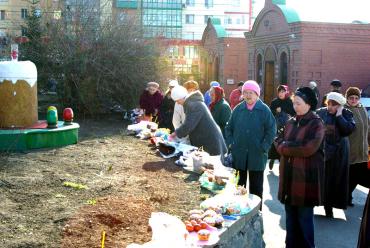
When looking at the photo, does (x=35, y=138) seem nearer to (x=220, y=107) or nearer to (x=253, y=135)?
(x=220, y=107)

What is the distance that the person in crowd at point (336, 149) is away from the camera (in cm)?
686

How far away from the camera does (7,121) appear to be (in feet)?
29.2

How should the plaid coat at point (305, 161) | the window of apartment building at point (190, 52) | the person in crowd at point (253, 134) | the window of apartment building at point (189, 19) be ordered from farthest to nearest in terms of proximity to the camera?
the window of apartment building at point (189, 19) < the window of apartment building at point (190, 52) < the person in crowd at point (253, 134) < the plaid coat at point (305, 161)

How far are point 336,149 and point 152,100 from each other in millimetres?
6313

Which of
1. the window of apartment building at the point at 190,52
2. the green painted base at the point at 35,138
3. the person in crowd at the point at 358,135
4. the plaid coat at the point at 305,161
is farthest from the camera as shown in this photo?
the window of apartment building at the point at 190,52

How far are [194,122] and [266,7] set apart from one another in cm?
2014

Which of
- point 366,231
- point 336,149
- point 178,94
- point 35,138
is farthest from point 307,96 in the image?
point 35,138

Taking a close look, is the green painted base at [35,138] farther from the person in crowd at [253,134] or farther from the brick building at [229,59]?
the brick building at [229,59]

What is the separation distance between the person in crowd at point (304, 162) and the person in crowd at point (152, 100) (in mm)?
7334

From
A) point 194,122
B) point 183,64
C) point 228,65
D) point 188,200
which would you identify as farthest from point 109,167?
point 183,64

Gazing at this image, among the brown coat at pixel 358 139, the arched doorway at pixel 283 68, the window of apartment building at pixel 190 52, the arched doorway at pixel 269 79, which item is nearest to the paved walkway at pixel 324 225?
the brown coat at pixel 358 139

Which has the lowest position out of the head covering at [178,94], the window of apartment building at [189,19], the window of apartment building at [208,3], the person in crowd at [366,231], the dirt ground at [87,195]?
the dirt ground at [87,195]

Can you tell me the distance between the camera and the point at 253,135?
614 centimetres

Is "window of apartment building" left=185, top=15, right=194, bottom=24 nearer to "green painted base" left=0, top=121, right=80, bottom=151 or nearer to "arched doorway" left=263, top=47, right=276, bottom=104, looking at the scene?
"arched doorway" left=263, top=47, right=276, bottom=104
